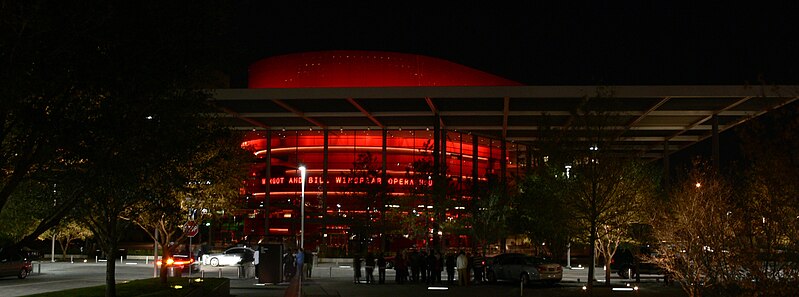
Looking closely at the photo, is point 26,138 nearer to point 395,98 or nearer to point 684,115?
point 395,98

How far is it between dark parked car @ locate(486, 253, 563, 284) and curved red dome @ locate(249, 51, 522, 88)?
3712cm

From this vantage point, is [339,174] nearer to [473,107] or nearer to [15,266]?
[473,107]

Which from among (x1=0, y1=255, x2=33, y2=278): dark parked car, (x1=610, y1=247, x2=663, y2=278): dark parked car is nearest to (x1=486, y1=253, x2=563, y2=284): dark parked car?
(x1=610, y1=247, x2=663, y2=278): dark parked car

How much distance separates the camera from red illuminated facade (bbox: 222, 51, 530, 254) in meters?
70.9

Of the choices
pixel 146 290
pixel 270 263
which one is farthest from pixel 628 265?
pixel 146 290

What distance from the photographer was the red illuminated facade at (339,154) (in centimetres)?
7094

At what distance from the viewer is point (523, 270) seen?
35875 mm

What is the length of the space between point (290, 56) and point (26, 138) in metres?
60.9

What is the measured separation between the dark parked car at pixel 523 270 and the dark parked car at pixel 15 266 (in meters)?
22.0

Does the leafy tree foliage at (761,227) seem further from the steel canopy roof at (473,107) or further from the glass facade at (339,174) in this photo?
the glass facade at (339,174)

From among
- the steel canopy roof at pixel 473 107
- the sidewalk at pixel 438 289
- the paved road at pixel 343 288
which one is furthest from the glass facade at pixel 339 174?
the sidewalk at pixel 438 289

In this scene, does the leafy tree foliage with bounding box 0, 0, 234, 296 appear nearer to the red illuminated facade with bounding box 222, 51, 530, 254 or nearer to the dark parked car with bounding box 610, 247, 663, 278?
the dark parked car with bounding box 610, 247, 663, 278

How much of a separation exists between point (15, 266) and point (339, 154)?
36.5m

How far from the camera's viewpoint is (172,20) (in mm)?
14266
